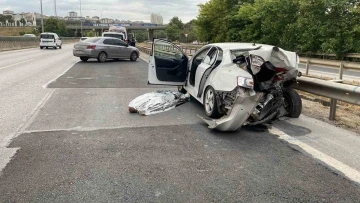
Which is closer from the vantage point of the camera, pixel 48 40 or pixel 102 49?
pixel 102 49

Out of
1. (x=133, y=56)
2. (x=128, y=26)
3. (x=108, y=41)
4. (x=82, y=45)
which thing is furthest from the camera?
(x=128, y=26)

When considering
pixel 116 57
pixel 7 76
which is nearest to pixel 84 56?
pixel 116 57

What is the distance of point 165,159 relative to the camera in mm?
4305

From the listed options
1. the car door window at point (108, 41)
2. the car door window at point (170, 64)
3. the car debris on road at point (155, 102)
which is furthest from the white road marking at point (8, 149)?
the car door window at point (108, 41)

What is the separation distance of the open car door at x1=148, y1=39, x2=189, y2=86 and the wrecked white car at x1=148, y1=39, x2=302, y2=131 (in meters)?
0.90

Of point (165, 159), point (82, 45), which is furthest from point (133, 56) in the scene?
point (165, 159)

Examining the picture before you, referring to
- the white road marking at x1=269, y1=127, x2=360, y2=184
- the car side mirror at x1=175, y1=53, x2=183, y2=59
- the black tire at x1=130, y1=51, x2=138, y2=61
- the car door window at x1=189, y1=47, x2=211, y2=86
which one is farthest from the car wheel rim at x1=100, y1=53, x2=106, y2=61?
the white road marking at x1=269, y1=127, x2=360, y2=184

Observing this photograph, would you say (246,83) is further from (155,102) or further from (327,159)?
(155,102)

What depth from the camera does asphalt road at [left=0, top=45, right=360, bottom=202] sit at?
11.2 ft

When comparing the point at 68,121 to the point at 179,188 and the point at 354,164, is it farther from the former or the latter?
the point at 354,164

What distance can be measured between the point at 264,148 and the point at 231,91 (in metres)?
1.16

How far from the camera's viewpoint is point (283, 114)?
6535mm

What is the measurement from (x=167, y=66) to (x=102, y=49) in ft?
43.9

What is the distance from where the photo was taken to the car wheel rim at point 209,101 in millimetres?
6184
